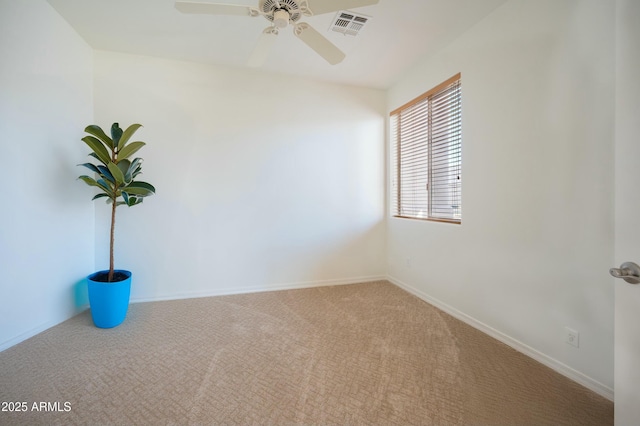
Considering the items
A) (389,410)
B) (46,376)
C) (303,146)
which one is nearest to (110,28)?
(303,146)

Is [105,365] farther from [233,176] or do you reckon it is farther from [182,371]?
[233,176]

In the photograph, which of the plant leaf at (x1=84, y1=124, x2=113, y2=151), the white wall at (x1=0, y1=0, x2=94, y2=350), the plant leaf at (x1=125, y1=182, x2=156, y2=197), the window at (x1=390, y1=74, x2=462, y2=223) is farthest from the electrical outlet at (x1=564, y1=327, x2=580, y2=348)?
the white wall at (x1=0, y1=0, x2=94, y2=350)

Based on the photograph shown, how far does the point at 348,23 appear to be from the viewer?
7.20 ft

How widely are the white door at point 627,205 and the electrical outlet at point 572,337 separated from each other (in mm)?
592

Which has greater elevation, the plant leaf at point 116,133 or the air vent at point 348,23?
the air vent at point 348,23

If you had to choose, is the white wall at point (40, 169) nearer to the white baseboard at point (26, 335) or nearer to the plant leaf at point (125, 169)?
the white baseboard at point (26, 335)

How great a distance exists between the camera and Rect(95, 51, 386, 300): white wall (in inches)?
109

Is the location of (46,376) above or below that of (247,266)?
below

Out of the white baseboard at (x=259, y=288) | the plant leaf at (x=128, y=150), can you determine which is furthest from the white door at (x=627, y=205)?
the plant leaf at (x=128, y=150)

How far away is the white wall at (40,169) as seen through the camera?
186 centimetres

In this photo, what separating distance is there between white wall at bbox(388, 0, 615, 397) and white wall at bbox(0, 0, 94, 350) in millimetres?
3570

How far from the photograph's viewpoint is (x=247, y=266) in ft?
10.2

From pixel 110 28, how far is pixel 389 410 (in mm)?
3676

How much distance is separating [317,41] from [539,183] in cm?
178
